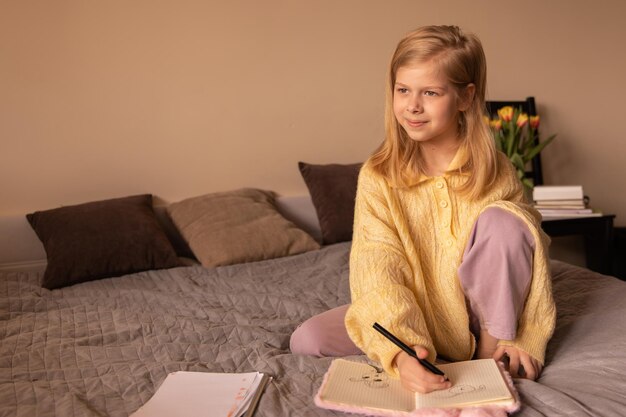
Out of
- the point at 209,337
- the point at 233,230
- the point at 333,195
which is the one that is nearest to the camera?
the point at 209,337

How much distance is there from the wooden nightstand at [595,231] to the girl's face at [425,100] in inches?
58.0

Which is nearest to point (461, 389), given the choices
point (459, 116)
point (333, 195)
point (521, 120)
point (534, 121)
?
point (459, 116)

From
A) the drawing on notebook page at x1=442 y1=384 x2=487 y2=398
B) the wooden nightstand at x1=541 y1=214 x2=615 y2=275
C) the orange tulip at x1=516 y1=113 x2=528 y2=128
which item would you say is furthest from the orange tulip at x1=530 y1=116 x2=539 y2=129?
the drawing on notebook page at x1=442 y1=384 x2=487 y2=398

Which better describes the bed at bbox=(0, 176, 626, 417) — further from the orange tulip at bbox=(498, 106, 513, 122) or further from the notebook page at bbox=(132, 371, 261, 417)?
the orange tulip at bbox=(498, 106, 513, 122)

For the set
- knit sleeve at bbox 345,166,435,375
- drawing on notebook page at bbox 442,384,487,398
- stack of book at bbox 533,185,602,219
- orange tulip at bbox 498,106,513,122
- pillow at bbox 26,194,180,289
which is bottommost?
stack of book at bbox 533,185,602,219

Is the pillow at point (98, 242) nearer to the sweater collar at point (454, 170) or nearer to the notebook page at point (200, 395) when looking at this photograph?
the notebook page at point (200, 395)

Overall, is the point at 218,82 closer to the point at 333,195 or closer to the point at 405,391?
the point at 333,195

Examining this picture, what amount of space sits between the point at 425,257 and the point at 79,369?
748 millimetres

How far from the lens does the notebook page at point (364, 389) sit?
37.6 inches

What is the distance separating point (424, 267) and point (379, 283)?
6.7 inches

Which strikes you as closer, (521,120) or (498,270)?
(498,270)

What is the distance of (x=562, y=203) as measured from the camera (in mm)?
2658

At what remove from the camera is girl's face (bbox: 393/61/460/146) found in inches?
49.2

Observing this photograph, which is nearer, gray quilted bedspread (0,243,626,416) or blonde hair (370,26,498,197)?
gray quilted bedspread (0,243,626,416)
